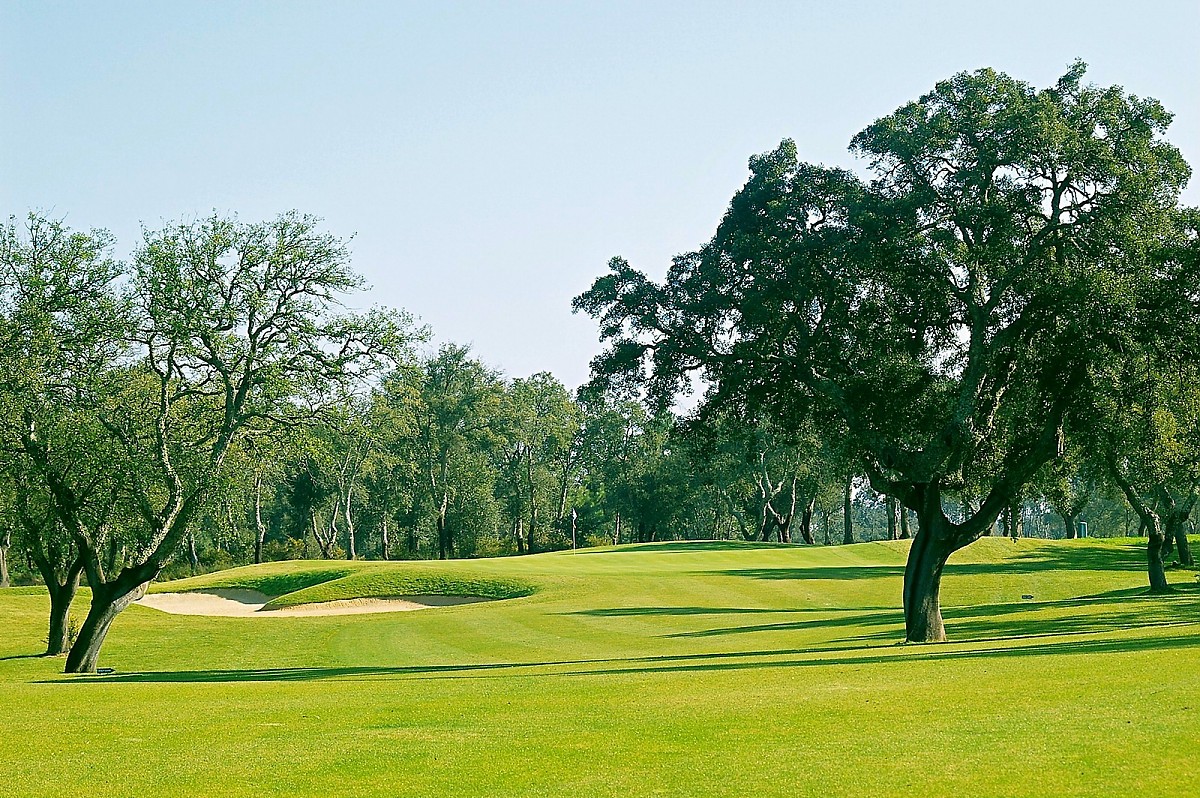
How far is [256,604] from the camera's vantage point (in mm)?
53656

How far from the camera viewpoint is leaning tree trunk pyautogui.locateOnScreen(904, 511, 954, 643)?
27.2 metres

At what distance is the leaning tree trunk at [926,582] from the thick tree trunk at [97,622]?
19571 mm

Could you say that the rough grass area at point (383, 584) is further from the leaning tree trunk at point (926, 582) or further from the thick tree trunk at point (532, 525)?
the thick tree trunk at point (532, 525)

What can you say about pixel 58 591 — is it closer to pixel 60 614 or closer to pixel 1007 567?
pixel 60 614

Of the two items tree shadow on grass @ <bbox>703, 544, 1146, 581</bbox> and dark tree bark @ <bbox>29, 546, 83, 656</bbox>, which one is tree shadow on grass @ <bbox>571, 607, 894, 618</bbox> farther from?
dark tree bark @ <bbox>29, 546, 83, 656</bbox>

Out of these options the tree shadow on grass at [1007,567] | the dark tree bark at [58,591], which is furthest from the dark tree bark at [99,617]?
the tree shadow on grass at [1007,567]

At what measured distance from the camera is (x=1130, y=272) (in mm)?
24797

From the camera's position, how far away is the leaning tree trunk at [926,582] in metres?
27.2

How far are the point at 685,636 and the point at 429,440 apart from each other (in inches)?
2403

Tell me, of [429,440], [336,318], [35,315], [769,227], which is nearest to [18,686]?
[35,315]

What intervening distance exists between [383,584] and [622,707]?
118ft

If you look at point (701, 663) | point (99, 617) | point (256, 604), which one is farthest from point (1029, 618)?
point (256, 604)

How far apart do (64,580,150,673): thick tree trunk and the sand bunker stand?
575 inches

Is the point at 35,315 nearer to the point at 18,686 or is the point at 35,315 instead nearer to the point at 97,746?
the point at 18,686
